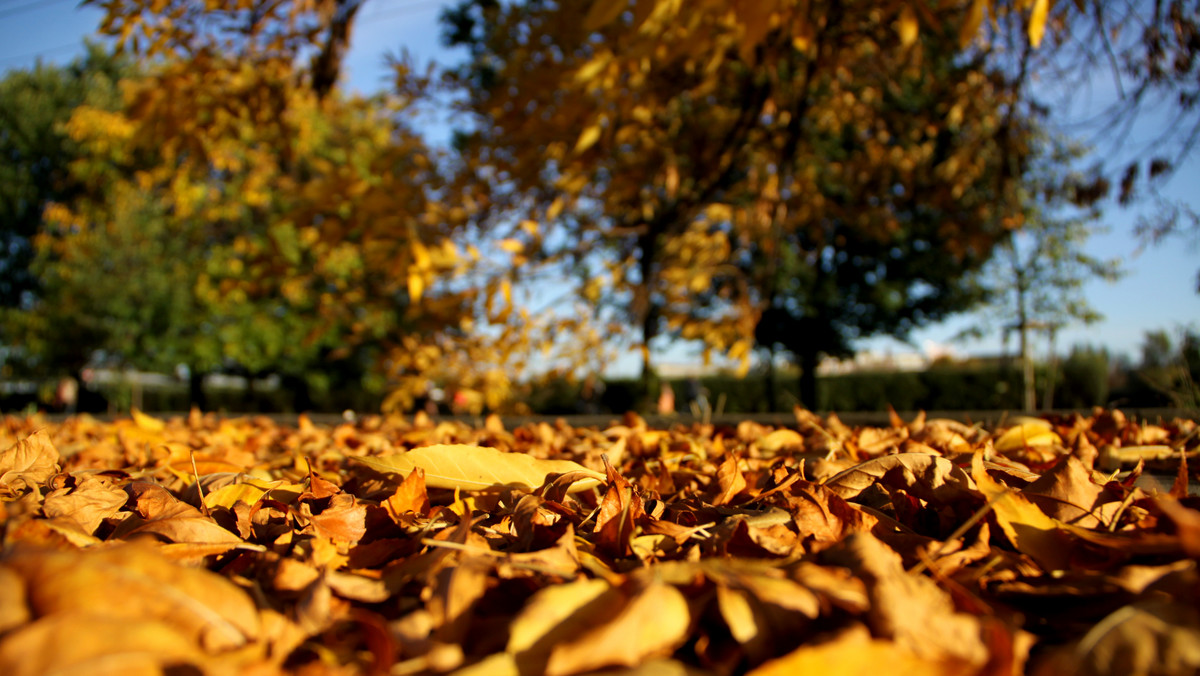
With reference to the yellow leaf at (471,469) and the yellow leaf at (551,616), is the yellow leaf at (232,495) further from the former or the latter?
the yellow leaf at (551,616)

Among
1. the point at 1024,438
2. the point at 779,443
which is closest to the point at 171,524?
the point at 779,443

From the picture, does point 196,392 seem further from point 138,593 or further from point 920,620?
point 920,620

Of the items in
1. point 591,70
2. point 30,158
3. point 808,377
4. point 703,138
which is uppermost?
point 30,158

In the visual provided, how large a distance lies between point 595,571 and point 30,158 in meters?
31.8

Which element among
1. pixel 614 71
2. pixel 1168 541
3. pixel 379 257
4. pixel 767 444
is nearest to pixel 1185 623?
pixel 1168 541

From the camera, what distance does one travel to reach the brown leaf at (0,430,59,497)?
112 cm

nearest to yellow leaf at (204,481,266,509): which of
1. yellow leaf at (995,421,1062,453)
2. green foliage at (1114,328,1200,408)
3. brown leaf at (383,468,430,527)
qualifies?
brown leaf at (383,468,430,527)

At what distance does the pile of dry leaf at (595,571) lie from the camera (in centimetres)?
51

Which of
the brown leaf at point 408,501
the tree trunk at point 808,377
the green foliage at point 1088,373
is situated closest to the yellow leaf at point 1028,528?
the brown leaf at point 408,501

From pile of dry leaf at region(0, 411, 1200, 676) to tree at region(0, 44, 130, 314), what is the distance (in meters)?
28.7

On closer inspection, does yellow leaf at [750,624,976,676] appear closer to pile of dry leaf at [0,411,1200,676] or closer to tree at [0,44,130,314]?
pile of dry leaf at [0,411,1200,676]

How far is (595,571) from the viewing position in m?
0.70

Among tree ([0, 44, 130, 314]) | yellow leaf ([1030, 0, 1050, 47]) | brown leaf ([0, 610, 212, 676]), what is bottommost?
brown leaf ([0, 610, 212, 676])

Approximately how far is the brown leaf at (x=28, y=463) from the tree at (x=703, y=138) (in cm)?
182
